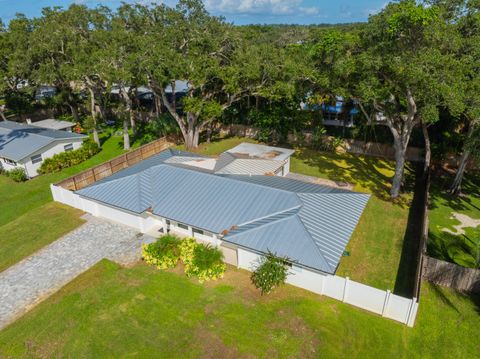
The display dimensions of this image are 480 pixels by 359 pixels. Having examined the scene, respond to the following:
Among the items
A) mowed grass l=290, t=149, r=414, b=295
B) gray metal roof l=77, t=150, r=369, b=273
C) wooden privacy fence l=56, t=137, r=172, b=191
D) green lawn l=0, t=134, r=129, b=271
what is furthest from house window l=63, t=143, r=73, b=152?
mowed grass l=290, t=149, r=414, b=295

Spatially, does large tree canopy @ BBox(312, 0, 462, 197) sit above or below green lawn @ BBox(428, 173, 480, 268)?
above

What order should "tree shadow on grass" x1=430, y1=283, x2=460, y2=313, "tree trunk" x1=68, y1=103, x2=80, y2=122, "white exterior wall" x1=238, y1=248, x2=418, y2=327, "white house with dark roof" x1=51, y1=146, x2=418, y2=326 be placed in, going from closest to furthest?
"white exterior wall" x1=238, y1=248, x2=418, y2=327 < "tree shadow on grass" x1=430, y1=283, x2=460, y2=313 < "white house with dark roof" x1=51, y1=146, x2=418, y2=326 < "tree trunk" x1=68, y1=103, x2=80, y2=122

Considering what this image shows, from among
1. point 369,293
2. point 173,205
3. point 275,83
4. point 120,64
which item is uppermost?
point 120,64

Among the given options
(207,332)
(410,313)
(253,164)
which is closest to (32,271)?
(207,332)

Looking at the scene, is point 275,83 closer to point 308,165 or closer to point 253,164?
point 308,165

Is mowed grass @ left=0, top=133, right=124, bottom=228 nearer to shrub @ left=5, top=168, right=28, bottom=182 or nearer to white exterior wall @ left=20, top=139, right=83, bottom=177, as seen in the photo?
shrub @ left=5, top=168, right=28, bottom=182

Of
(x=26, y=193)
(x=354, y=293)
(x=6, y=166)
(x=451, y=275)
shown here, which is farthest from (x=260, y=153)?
(x=6, y=166)

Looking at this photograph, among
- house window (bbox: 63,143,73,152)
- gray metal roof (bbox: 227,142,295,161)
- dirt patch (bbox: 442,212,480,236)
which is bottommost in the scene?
dirt patch (bbox: 442,212,480,236)
